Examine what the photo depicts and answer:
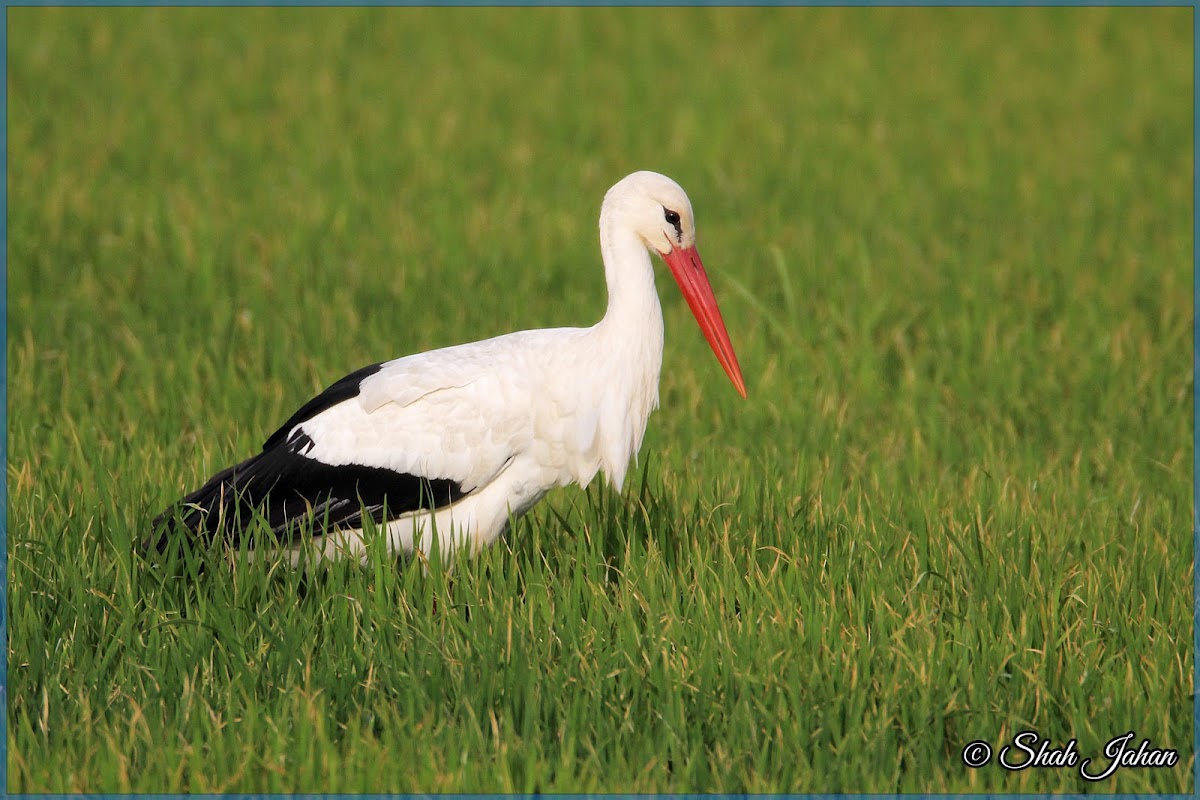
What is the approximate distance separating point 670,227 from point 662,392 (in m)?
2.02

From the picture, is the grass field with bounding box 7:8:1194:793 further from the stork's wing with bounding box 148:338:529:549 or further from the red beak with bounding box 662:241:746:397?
the red beak with bounding box 662:241:746:397

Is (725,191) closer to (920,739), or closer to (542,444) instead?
(542,444)

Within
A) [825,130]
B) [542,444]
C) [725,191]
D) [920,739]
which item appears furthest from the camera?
[825,130]

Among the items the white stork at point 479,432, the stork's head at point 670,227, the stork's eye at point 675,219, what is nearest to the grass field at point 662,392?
the white stork at point 479,432

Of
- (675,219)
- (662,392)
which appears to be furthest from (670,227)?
(662,392)

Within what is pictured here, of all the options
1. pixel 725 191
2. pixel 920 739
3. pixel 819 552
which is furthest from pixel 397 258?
pixel 920 739

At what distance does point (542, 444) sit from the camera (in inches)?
153

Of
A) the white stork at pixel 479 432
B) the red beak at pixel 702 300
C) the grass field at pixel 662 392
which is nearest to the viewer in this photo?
the grass field at pixel 662 392

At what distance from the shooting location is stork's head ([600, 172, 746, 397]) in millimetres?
3918

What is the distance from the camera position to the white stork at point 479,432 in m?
3.87

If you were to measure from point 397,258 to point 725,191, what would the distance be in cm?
232

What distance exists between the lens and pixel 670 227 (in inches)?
156

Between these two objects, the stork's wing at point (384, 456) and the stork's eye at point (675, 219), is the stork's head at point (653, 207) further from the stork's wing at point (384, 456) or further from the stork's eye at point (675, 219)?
the stork's wing at point (384, 456)

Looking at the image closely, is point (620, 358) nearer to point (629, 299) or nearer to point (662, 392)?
point (629, 299)
